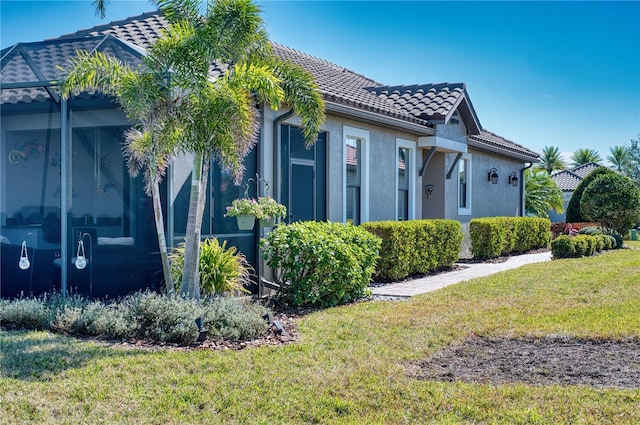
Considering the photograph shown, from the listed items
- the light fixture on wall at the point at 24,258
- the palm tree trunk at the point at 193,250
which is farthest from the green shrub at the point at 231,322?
the light fixture on wall at the point at 24,258

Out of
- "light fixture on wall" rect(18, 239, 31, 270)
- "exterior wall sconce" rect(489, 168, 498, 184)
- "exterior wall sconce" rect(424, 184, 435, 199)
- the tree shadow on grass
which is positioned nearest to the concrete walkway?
"exterior wall sconce" rect(424, 184, 435, 199)

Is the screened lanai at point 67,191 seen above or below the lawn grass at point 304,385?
above

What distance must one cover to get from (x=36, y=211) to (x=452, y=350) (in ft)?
20.1

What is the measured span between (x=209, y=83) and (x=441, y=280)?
716 centimetres

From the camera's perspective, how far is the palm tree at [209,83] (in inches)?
280

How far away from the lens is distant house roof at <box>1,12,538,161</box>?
840 cm

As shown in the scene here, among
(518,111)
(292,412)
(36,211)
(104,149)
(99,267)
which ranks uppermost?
(518,111)

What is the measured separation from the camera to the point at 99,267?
27.7ft

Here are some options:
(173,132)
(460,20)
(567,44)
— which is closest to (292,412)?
(173,132)

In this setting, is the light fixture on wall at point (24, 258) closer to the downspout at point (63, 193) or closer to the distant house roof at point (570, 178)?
the downspout at point (63, 193)

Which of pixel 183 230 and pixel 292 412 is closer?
pixel 292 412

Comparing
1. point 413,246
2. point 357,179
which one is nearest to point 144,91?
point 357,179

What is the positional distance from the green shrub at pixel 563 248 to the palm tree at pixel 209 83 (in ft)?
38.9

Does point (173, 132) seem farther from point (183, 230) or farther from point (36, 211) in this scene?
point (36, 211)
